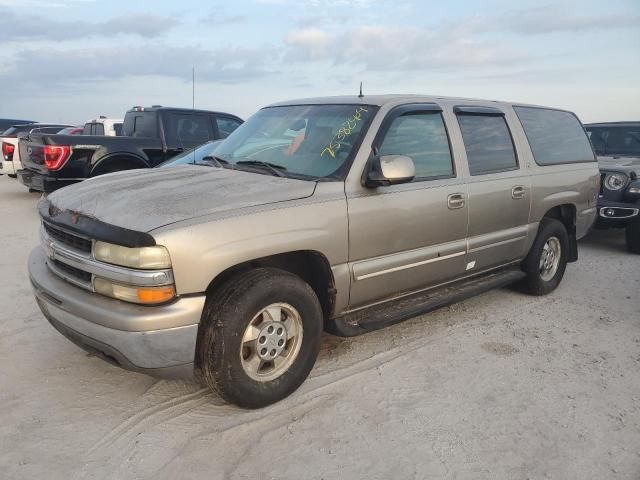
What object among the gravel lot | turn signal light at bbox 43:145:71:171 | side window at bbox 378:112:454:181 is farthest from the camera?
turn signal light at bbox 43:145:71:171

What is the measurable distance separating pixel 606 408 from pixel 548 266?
235 cm

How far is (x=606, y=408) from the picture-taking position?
10.1 feet

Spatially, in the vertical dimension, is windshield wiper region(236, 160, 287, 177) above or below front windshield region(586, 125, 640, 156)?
below

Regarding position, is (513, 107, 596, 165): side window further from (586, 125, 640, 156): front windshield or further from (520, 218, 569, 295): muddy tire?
(586, 125, 640, 156): front windshield

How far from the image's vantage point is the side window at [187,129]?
941 centimetres

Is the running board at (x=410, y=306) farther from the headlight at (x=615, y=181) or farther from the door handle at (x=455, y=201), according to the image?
the headlight at (x=615, y=181)

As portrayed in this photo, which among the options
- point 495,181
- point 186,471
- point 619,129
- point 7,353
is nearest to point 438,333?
point 495,181

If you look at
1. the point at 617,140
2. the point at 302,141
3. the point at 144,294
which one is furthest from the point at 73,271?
the point at 617,140

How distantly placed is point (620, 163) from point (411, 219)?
211 inches

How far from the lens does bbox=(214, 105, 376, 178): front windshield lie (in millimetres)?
3439

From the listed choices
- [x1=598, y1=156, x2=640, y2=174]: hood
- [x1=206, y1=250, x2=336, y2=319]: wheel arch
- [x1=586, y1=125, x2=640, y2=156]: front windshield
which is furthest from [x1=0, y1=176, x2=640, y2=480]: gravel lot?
[x1=586, y1=125, x2=640, y2=156]: front windshield

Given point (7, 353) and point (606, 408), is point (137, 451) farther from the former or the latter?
point (606, 408)

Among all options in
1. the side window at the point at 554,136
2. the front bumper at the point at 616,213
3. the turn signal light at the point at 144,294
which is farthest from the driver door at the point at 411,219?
the front bumper at the point at 616,213

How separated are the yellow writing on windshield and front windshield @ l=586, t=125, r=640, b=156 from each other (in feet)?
21.0
